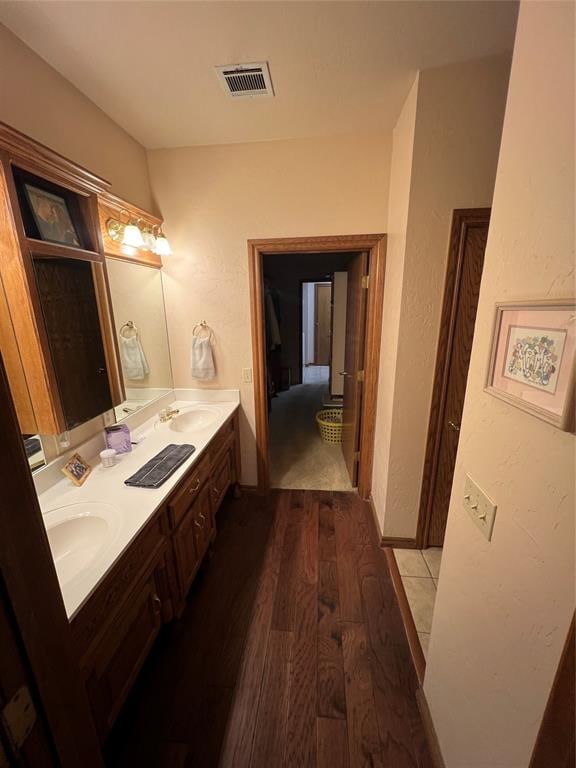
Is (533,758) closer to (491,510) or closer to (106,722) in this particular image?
(491,510)

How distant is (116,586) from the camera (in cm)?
101

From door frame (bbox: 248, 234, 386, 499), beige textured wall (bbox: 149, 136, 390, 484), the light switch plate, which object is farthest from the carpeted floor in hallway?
the light switch plate

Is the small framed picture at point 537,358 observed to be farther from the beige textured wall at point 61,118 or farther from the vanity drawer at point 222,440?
the beige textured wall at point 61,118

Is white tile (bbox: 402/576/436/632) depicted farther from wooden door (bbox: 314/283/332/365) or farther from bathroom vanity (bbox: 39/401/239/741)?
wooden door (bbox: 314/283/332/365)

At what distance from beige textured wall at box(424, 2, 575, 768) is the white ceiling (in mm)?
811

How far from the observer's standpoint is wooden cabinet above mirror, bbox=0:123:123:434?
111cm

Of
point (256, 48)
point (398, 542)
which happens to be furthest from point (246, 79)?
point (398, 542)

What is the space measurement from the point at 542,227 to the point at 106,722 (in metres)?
1.87

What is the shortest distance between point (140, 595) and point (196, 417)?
1267 mm

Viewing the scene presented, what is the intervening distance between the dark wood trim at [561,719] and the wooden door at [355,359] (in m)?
1.85

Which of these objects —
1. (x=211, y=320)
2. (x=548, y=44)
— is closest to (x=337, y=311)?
(x=211, y=320)

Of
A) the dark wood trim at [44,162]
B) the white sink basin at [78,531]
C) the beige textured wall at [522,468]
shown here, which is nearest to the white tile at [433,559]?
the beige textured wall at [522,468]

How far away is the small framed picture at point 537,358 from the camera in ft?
1.76

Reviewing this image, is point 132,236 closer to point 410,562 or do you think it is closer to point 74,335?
point 74,335
